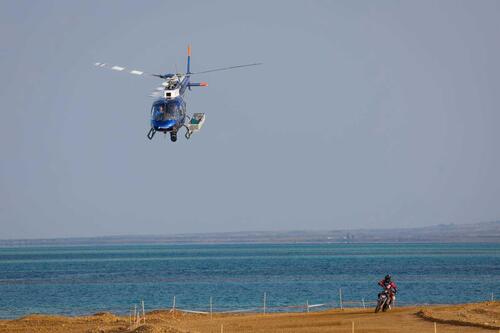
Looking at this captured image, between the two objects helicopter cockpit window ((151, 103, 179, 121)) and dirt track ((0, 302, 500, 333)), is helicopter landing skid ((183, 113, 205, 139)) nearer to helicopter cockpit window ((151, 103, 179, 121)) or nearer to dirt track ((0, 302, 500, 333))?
helicopter cockpit window ((151, 103, 179, 121))

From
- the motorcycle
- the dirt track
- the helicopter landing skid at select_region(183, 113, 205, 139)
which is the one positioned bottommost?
the dirt track

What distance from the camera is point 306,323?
49312mm

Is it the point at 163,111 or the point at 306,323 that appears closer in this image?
the point at 306,323

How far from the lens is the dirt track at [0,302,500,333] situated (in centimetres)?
4531

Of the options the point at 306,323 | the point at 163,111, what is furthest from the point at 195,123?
the point at 306,323

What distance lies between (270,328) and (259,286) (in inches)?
2283

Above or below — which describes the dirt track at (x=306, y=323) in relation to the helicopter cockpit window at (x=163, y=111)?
below

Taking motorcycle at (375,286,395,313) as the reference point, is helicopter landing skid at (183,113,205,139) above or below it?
above

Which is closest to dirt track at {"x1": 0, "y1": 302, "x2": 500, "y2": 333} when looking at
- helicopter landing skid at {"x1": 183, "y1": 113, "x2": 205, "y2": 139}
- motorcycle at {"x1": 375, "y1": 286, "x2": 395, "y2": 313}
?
motorcycle at {"x1": 375, "y1": 286, "x2": 395, "y2": 313}

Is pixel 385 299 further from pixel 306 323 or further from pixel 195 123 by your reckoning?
pixel 195 123

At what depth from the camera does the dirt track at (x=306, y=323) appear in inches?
1784

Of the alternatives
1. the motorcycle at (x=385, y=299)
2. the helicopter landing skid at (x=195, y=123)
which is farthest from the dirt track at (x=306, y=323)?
the helicopter landing skid at (x=195, y=123)

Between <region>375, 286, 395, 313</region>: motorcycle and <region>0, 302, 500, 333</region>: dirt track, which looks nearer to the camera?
<region>0, 302, 500, 333</region>: dirt track

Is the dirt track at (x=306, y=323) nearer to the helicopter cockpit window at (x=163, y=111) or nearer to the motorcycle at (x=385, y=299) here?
the motorcycle at (x=385, y=299)
